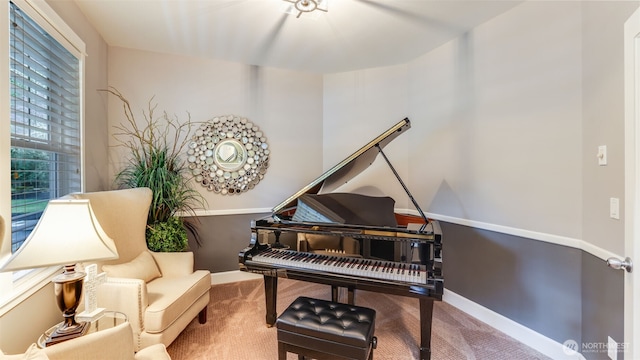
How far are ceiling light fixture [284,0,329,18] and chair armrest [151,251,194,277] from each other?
7.82 feet

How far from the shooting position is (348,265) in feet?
6.67

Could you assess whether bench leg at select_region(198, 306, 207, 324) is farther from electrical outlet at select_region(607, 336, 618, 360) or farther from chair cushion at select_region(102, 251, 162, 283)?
electrical outlet at select_region(607, 336, 618, 360)

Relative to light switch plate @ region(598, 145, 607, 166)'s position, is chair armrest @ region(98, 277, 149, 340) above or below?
below

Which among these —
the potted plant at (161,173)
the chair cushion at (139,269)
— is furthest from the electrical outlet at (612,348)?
the potted plant at (161,173)

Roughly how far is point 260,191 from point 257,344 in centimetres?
191

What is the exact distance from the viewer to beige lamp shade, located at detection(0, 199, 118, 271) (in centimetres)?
119

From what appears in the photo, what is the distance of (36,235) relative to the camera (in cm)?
122

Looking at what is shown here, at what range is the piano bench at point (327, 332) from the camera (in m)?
1.55

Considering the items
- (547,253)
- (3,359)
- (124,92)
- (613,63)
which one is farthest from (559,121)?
(124,92)

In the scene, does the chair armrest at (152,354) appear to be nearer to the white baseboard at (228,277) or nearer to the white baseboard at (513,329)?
the white baseboard at (228,277)

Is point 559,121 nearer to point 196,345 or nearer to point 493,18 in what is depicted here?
point 493,18

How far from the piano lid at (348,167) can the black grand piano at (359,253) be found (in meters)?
0.01

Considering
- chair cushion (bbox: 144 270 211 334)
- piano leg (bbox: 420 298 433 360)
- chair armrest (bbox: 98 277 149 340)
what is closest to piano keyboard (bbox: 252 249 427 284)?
piano leg (bbox: 420 298 433 360)

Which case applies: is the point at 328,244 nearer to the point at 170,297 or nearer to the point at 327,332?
the point at 327,332
